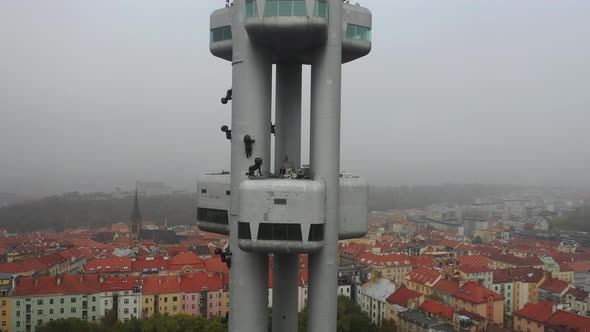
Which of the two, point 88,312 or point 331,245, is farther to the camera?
point 88,312

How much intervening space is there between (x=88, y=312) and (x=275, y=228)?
252 ft

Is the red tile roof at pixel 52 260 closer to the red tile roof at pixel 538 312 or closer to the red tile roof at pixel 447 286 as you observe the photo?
the red tile roof at pixel 447 286

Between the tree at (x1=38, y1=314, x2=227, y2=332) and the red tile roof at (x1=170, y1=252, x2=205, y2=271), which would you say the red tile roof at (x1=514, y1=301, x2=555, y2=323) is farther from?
the red tile roof at (x1=170, y1=252, x2=205, y2=271)

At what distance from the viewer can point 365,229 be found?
68.9ft

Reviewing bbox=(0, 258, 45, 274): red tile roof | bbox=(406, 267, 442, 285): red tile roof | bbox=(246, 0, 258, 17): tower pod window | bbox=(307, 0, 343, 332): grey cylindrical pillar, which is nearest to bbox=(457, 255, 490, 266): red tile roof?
bbox=(406, 267, 442, 285): red tile roof

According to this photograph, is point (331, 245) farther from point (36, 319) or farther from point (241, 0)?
point (36, 319)

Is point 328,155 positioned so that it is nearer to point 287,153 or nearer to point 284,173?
point 284,173

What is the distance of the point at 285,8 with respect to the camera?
1820 cm

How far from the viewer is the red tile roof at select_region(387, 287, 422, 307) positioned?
8250 centimetres

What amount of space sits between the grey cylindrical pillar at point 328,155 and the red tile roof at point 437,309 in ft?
205

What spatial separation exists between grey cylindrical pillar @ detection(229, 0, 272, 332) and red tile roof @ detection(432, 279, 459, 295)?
7762 centimetres

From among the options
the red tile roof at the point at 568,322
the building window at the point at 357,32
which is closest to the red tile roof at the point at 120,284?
the red tile roof at the point at 568,322

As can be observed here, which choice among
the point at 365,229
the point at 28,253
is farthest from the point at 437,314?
the point at 28,253

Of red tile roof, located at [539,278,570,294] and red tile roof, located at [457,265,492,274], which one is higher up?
red tile roof, located at [457,265,492,274]
